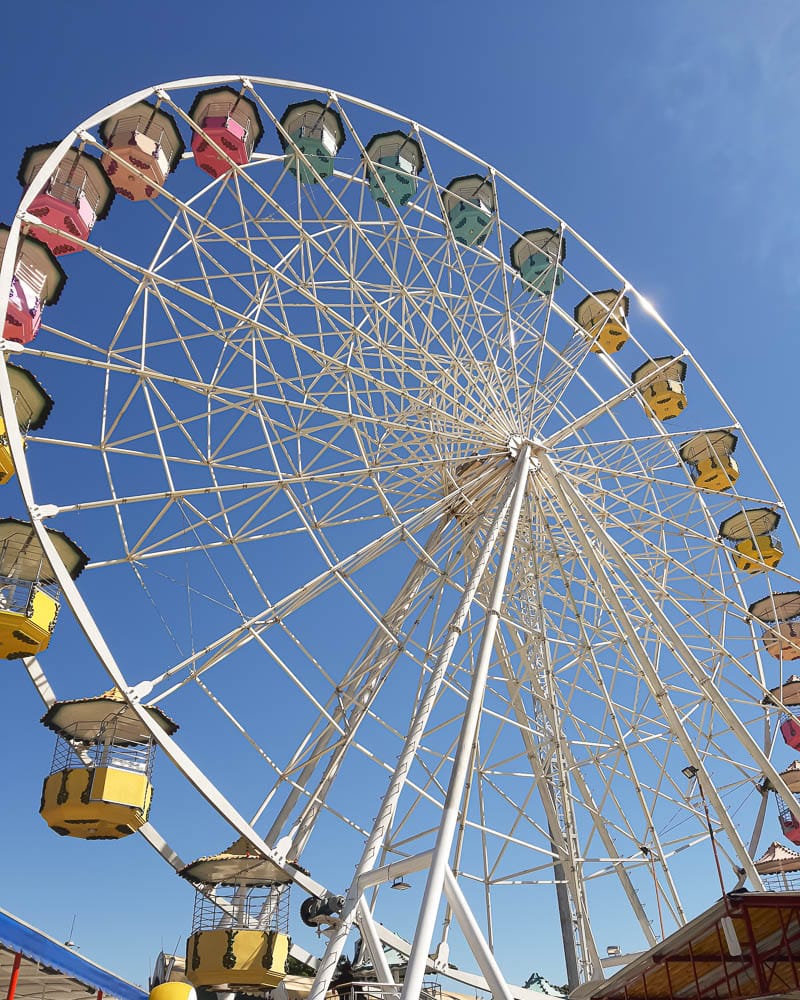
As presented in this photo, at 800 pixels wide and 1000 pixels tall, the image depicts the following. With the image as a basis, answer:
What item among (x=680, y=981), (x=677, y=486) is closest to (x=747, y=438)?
(x=677, y=486)

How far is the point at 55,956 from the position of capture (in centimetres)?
1240

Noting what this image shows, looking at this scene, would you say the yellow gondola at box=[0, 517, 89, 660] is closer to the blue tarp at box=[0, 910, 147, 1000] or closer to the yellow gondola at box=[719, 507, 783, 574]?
the blue tarp at box=[0, 910, 147, 1000]

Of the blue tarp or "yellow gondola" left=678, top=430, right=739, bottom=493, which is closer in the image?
the blue tarp

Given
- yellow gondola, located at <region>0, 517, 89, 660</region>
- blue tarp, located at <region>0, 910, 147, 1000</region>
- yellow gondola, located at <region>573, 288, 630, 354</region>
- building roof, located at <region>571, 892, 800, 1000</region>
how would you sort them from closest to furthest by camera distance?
building roof, located at <region>571, 892, 800, 1000</region> → blue tarp, located at <region>0, 910, 147, 1000</region> → yellow gondola, located at <region>0, 517, 89, 660</region> → yellow gondola, located at <region>573, 288, 630, 354</region>

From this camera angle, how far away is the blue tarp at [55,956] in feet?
38.0

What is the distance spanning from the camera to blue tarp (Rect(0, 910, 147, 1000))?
11.6m

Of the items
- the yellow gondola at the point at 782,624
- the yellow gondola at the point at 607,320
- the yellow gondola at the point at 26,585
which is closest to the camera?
the yellow gondola at the point at 26,585

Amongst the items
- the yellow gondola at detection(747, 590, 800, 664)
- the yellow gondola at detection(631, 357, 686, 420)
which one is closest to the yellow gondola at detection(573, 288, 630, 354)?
the yellow gondola at detection(631, 357, 686, 420)

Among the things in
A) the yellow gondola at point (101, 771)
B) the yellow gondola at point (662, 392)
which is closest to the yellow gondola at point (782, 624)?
the yellow gondola at point (662, 392)

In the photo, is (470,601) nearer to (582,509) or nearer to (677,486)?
(582,509)

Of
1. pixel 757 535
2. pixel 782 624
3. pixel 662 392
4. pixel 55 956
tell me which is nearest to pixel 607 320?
pixel 662 392

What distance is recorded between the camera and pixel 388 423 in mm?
17266

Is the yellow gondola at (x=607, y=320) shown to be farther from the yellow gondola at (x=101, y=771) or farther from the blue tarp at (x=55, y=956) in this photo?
the blue tarp at (x=55, y=956)

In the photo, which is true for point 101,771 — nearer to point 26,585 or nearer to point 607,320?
point 26,585
